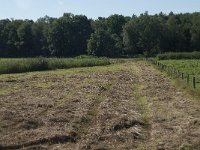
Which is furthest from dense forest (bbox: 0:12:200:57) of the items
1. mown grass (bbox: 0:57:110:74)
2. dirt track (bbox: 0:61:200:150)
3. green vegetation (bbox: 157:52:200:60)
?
dirt track (bbox: 0:61:200:150)

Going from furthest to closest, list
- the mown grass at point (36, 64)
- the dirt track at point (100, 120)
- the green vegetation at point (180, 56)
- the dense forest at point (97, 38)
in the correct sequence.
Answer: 1. the dense forest at point (97, 38)
2. the green vegetation at point (180, 56)
3. the mown grass at point (36, 64)
4. the dirt track at point (100, 120)

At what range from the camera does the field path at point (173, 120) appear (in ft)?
59.8

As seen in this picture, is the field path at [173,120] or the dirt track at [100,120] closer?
the field path at [173,120]

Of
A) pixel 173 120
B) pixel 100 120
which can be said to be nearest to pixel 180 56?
pixel 173 120

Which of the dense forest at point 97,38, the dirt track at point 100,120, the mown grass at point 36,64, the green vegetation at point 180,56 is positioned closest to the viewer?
the dirt track at point 100,120

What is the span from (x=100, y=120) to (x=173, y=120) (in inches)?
147

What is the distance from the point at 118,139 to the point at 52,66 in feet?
204

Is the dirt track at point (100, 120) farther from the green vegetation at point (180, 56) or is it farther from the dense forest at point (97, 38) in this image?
the dense forest at point (97, 38)

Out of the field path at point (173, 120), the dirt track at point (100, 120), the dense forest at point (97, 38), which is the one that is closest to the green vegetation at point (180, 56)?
the dense forest at point (97, 38)

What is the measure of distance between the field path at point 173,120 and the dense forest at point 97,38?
318 feet

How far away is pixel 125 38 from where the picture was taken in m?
141

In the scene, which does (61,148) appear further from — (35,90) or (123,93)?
(35,90)

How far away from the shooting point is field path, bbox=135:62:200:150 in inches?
717

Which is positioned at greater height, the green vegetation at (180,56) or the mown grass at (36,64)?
the mown grass at (36,64)
